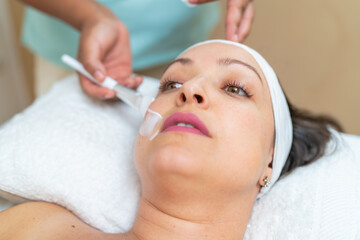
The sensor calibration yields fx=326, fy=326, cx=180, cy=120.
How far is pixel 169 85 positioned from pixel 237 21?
0.35 m

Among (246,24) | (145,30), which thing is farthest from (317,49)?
(145,30)

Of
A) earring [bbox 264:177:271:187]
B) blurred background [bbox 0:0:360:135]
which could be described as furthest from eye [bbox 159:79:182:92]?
blurred background [bbox 0:0:360:135]

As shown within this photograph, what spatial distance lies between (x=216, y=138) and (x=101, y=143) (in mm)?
445

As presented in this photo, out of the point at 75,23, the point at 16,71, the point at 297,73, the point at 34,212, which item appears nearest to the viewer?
the point at 34,212

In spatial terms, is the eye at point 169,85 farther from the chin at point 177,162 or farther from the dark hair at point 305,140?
the dark hair at point 305,140

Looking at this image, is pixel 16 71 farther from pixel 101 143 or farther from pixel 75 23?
Answer: pixel 101 143

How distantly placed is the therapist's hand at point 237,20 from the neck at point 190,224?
54cm

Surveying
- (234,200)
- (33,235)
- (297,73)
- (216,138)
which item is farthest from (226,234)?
(297,73)

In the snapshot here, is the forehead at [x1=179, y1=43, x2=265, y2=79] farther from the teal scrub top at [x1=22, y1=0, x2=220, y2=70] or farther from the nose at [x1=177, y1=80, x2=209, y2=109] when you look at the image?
the teal scrub top at [x1=22, y1=0, x2=220, y2=70]

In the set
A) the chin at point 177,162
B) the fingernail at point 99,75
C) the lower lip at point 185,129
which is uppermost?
the lower lip at point 185,129

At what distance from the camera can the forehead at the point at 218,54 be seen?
85 cm

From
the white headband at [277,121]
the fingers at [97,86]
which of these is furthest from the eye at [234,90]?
the fingers at [97,86]

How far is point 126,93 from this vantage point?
40.4 inches

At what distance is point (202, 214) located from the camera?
76 centimetres
